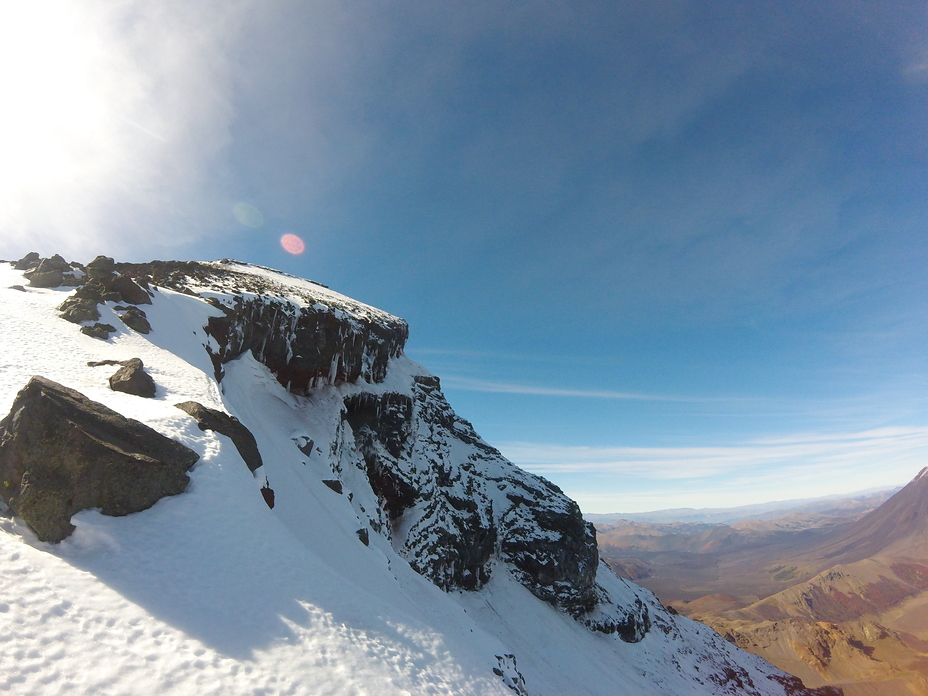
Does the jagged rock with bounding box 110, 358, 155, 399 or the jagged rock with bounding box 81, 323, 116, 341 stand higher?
the jagged rock with bounding box 81, 323, 116, 341

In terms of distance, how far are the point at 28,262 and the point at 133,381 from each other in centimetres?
2403

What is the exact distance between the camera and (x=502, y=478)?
51.8 meters

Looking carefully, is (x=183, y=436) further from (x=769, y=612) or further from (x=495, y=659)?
(x=769, y=612)

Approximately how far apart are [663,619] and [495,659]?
50559mm

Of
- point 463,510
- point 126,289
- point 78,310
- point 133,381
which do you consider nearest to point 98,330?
point 78,310

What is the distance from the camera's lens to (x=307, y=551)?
47.8 ft

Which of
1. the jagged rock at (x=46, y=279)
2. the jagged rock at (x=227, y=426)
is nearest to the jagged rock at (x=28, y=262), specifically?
the jagged rock at (x=46, y=279)

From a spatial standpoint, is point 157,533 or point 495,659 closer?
point 157,533

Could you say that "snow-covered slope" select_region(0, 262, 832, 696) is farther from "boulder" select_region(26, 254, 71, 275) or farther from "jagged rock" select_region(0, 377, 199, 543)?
"boulder" select_region(26, 254, 71, 275)

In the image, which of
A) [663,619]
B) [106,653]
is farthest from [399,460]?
[663,619]

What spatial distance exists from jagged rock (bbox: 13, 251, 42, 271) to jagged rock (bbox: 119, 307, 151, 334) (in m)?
12.9

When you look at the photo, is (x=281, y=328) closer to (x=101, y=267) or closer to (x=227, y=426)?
(x=101, y=267)

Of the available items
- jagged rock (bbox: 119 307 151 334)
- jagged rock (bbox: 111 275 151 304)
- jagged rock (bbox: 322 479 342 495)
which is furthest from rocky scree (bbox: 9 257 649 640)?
jagged rock (bbox: 322 479 342 495)

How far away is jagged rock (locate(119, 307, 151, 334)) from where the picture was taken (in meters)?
22.2
